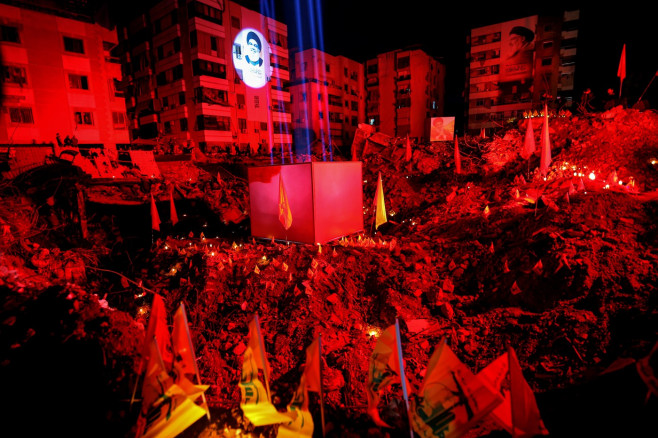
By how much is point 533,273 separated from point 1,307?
11.3 m

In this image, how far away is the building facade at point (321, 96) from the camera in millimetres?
43188

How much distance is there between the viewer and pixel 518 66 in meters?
39.5

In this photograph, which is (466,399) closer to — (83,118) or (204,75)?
(83,118)

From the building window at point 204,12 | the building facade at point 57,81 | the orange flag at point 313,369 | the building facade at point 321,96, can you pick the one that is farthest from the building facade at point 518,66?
the orange flag at point 313,369

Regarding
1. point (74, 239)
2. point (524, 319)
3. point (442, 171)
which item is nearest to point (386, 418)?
point (524, 319)

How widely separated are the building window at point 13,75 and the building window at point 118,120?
531cm

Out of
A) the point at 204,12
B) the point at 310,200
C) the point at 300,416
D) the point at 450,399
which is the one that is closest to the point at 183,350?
the point at 300,416

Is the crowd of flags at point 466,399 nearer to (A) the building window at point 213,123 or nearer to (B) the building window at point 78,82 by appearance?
(B) the building window at point 78,82

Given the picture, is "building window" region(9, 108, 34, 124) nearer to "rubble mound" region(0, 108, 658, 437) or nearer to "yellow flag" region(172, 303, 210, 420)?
"rubble mound" region(0, 108, 658, 437)

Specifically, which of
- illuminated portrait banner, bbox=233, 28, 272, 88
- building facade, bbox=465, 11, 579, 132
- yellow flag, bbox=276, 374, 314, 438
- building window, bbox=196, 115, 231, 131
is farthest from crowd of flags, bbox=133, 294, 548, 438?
building facade, bbox=465, 11, 579, 132

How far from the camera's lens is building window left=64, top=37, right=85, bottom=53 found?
76.1 ft

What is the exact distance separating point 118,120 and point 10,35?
737 centimetres

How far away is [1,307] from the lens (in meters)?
6.12

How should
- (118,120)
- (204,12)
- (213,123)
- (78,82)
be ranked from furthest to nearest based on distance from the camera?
(213,123) → (204,12) → (118,120) → (78,82)
